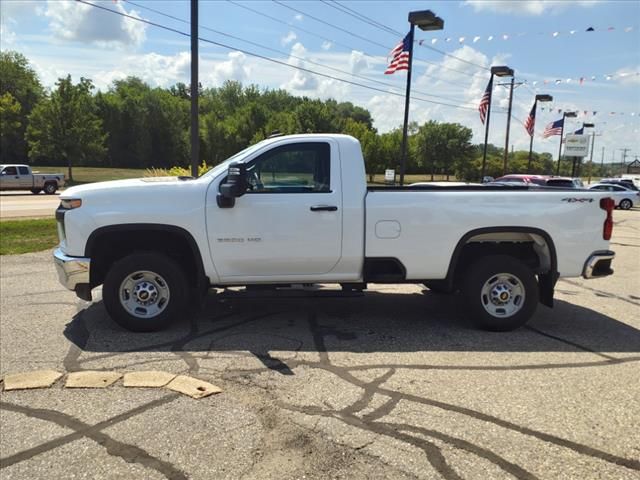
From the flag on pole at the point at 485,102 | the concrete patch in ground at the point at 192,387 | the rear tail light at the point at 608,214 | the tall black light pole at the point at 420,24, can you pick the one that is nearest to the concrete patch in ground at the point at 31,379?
the concrete patch in ground at the point at 192,387

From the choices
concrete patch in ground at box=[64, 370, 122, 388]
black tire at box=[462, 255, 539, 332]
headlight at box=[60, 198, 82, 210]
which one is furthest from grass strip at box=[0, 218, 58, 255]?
black tire at box=[462, 255, 539, 332]

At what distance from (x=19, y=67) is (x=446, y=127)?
59445 millimetres

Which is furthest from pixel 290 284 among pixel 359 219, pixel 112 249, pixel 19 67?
pixel 19 67

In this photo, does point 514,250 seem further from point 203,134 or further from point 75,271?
point 203,134

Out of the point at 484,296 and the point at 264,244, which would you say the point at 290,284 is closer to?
the point at 264,244

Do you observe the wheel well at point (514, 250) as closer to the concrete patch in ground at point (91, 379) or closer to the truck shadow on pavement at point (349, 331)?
the truck shadow on pavement at point (349, 331)

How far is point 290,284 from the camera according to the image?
556 centimetres

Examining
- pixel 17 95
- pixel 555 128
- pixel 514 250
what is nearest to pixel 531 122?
pixel 555 128

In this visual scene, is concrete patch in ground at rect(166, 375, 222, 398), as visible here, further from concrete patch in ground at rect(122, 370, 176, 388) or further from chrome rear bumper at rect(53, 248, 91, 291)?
chrome rear bumper at rect(53, 248, 91, 291)

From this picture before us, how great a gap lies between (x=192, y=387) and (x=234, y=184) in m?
1.93

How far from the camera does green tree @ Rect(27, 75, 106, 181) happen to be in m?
40.8

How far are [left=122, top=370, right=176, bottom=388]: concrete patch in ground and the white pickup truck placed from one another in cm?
112

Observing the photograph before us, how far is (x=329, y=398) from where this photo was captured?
3.94 m

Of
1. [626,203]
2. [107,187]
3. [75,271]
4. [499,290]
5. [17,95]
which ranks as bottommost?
[626,203]
